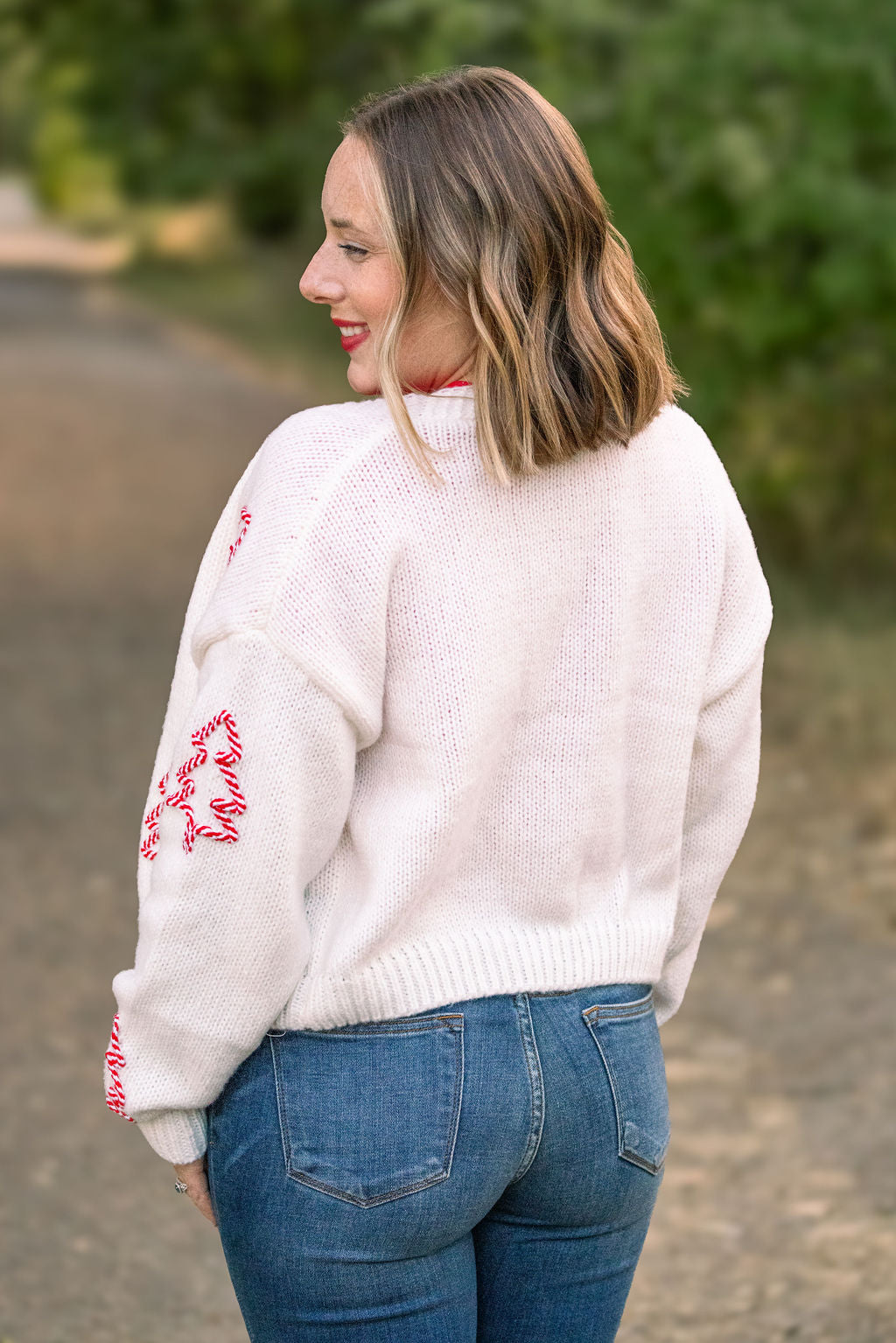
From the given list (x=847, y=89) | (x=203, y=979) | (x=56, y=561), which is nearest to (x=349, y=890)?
(x=203, y=979)

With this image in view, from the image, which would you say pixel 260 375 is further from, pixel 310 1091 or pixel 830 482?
pixel 310 1091

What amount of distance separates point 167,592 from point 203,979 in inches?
300

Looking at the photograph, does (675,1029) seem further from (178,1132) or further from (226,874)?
(226,874)

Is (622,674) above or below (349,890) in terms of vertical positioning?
above

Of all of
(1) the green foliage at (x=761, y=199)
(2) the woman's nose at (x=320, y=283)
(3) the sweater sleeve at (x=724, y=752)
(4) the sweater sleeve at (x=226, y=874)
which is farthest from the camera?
(1) the green foliage at (x=761, y=199)

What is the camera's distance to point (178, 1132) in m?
1.53

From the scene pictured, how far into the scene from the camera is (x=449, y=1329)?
1502 mm

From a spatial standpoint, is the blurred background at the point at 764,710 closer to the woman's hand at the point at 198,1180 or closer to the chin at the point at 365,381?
the woman's hand at the point at 198,1180

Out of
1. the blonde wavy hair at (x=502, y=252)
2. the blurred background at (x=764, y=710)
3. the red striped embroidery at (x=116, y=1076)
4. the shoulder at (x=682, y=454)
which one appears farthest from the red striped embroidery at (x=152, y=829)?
the blurred background at (x=764, y=710)

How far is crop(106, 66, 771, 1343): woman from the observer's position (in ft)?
4.62

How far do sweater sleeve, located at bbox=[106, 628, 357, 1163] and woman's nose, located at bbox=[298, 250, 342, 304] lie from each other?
13.3 inches

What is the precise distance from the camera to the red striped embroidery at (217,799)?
1395mm

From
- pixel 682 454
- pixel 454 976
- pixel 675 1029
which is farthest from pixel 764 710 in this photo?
pixel 454 976

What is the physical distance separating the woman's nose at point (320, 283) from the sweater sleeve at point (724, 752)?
1.38ft
